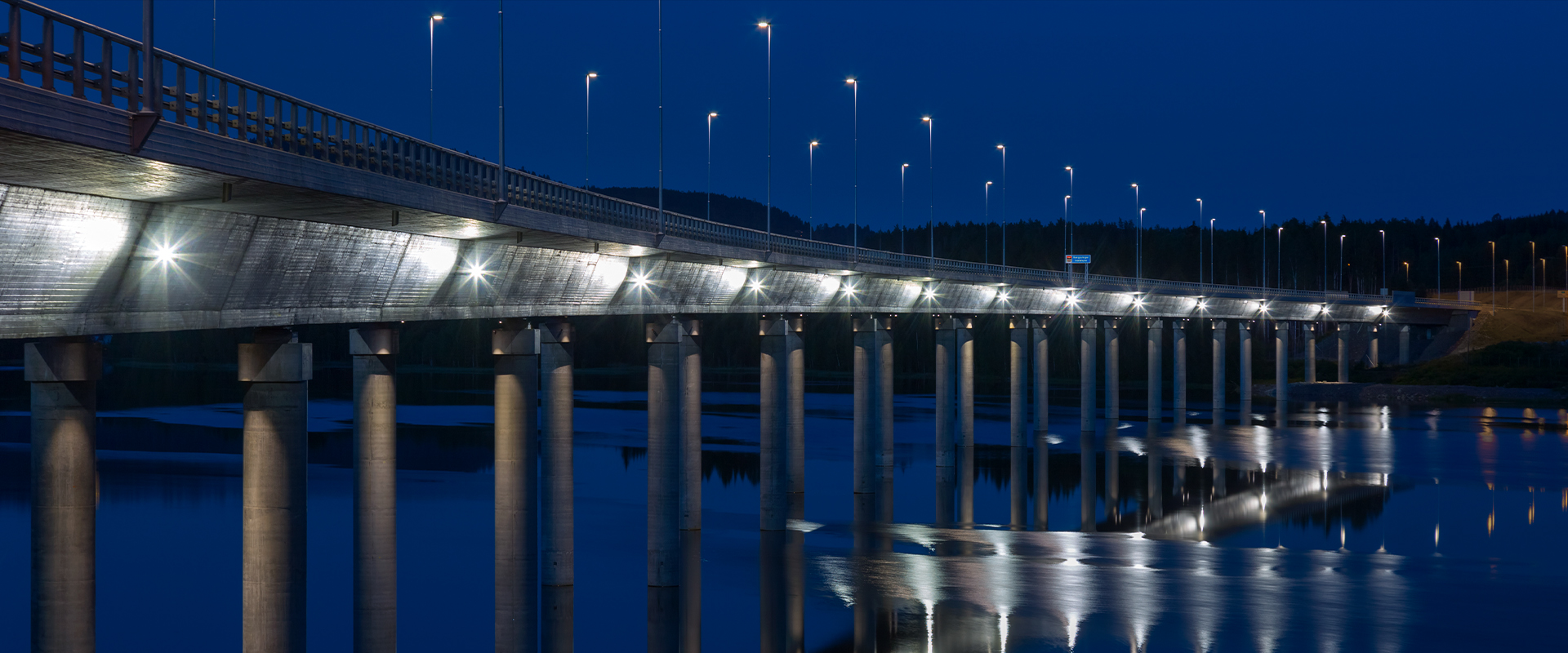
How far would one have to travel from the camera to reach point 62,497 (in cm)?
1997

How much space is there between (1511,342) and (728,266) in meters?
119

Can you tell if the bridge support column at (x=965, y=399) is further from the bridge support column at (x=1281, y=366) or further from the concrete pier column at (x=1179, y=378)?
the bridge support column at (x=1281, y=366)

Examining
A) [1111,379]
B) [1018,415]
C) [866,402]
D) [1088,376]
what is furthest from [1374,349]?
[866,402]

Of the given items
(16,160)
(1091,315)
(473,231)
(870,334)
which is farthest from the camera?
(1091,315)

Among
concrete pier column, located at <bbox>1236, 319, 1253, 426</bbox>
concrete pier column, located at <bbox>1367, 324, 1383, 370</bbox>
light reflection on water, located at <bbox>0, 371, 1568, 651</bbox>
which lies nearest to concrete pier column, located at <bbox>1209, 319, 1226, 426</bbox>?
concrete pier column, located at <bbox>1236, 319, 1253, 426</bbox>

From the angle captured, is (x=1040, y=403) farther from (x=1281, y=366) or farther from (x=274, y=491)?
(x=274, y=491)

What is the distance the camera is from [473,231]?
95.1 feet

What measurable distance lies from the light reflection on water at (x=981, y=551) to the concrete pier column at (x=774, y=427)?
4.67 ft

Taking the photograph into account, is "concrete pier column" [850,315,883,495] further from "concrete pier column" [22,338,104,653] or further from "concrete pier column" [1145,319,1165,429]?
"concrete pier column" [1145,319,1165,429]

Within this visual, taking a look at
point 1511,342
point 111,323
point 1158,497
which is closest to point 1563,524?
point 1158,497

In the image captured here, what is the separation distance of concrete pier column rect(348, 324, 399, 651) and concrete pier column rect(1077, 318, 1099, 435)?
72770mm

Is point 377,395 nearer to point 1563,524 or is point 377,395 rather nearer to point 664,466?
point 664,466

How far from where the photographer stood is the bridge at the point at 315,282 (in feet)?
56.6

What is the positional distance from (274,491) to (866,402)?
40.8m
